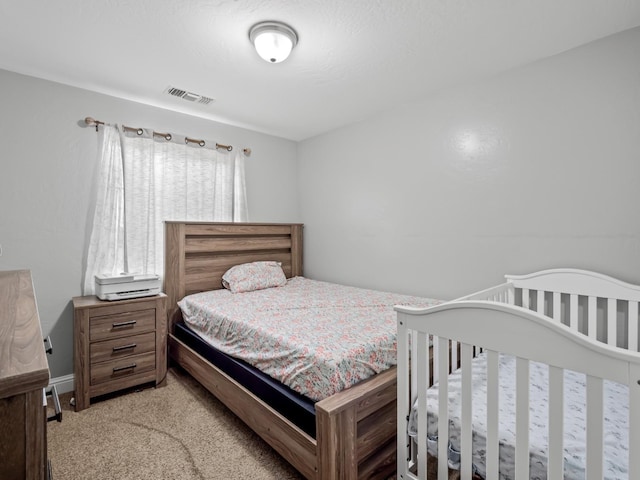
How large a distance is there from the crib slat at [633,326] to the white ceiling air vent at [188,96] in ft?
10.6

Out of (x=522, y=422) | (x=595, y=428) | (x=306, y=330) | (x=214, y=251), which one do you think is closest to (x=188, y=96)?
(x=214, y=251)

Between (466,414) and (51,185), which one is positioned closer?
(466,414)

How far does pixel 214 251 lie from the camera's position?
3.25 m

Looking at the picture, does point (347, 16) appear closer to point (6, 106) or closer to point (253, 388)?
point (253, 388)

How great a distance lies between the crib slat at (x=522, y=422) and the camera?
949mm

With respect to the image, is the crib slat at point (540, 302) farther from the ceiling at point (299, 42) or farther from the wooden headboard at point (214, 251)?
the wooden headboard at point (214, 251)

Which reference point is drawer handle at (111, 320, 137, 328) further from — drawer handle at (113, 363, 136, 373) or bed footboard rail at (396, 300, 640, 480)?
bed footboard rail at (396, 300, 640, 480)

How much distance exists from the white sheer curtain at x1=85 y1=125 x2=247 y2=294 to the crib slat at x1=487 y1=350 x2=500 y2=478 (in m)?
2.77

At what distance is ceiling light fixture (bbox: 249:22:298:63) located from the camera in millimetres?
1818

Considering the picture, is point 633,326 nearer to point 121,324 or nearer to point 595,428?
point 595,428

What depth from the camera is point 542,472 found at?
3.36ft

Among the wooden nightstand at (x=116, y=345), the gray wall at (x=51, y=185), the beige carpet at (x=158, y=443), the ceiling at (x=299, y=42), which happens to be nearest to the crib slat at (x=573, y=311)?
the ceiling at (x=299, y=42)

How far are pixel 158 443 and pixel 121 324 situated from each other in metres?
0.93

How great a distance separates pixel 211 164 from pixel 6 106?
1.50 m
